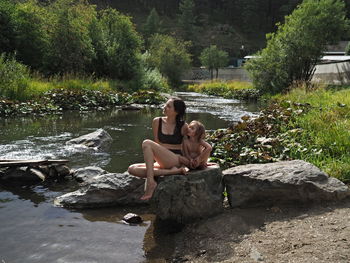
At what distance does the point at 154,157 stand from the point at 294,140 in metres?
3.85

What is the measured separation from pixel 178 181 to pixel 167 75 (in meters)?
43.0

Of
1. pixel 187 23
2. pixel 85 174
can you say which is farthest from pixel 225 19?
pixel 85 174

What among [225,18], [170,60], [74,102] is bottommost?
[74,102]

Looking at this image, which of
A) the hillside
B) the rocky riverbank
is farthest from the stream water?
the hillside

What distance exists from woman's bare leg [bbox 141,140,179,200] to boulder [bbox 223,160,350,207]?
0.84 meters

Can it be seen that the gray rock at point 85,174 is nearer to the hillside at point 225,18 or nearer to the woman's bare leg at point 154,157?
the woman's bare leg at point 154,157

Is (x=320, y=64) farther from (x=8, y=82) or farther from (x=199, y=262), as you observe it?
(x=199, y=262)

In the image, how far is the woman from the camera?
4586 millimetres

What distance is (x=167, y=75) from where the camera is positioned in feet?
153

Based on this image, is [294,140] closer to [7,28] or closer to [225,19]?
[7,28]

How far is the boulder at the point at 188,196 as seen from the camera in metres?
4.54

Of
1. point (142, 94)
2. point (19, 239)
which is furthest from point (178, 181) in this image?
point (142, 94)

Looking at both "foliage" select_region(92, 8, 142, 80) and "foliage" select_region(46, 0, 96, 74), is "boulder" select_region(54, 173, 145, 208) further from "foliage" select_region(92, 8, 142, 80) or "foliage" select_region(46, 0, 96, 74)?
"foliage" select_region(92, 8, 142, 80)

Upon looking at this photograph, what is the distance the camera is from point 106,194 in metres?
5.37
